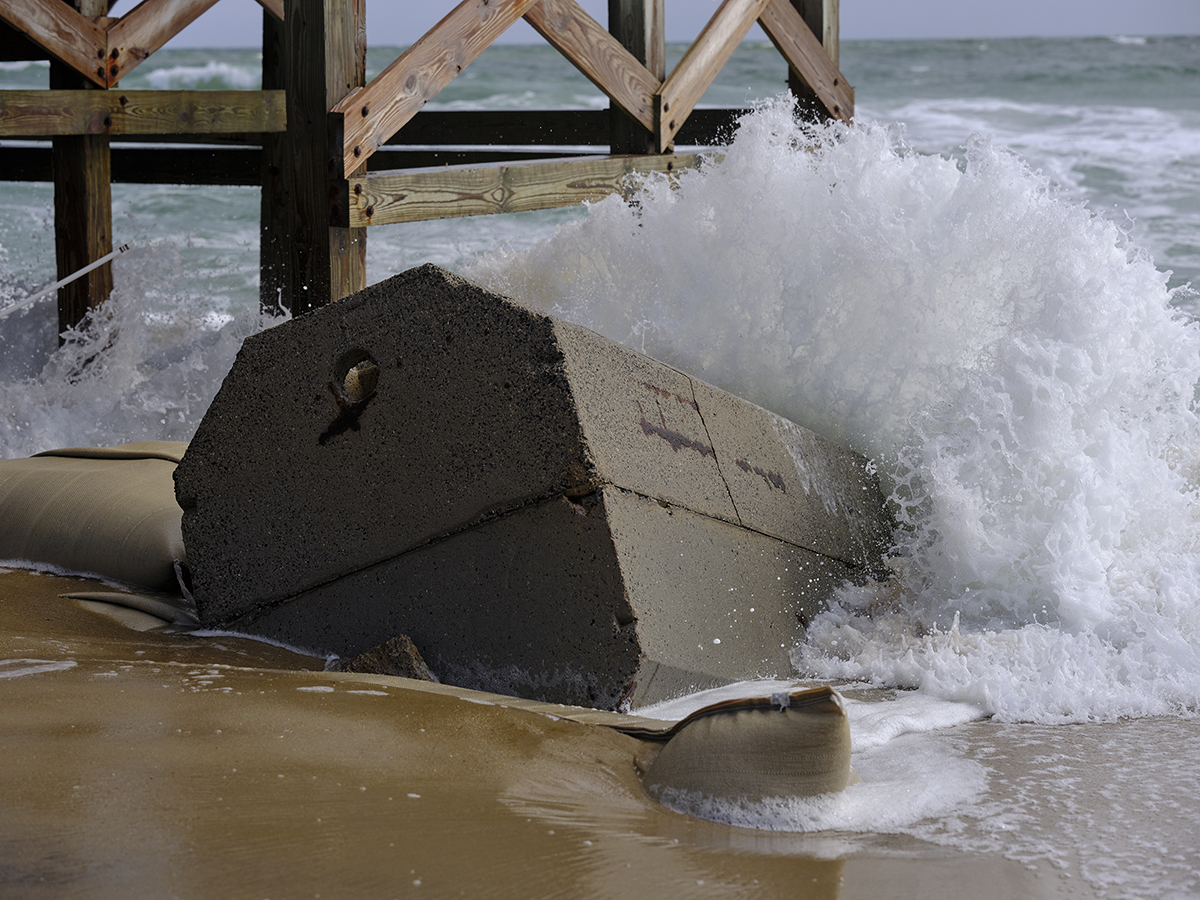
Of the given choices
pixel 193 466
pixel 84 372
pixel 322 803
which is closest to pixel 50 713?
pixel 322 803

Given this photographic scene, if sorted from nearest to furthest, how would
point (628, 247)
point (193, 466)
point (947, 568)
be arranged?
point (193, 466), point (947, 568), point (628, 247)

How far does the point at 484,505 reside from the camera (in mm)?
2652

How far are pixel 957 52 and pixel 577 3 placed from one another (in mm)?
34624

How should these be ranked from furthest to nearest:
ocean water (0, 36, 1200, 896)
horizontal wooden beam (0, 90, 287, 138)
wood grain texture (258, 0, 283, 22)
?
wood grain texture (258, 0, 283, 22), horizontal wooden beam (0, 90, 287, 138), ocean water (0, 36, 1200, 896)

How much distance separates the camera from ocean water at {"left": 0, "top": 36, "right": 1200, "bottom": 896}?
8.27ft

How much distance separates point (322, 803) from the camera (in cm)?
183

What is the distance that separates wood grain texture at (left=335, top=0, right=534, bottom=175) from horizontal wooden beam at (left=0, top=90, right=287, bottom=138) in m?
0.99

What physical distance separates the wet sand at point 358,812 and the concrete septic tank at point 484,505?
0.29 m

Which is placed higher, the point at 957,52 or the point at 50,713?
the point at 957,52

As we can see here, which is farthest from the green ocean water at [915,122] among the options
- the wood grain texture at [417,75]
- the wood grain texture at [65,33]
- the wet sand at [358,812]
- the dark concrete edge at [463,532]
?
the wet sand at [358,812]

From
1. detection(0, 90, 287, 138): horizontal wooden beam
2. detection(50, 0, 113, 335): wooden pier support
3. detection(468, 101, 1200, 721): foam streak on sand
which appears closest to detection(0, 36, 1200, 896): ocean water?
detection(468, 101, 1200, 721): foam streak on sand

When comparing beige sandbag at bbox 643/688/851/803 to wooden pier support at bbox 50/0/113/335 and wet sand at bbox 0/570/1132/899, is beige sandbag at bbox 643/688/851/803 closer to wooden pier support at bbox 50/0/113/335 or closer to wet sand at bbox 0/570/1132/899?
wet sand at bbox 0/570/1132/899

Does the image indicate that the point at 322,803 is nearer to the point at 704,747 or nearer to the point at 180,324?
the point at 704,747

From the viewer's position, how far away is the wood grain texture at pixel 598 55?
16.4 ft
